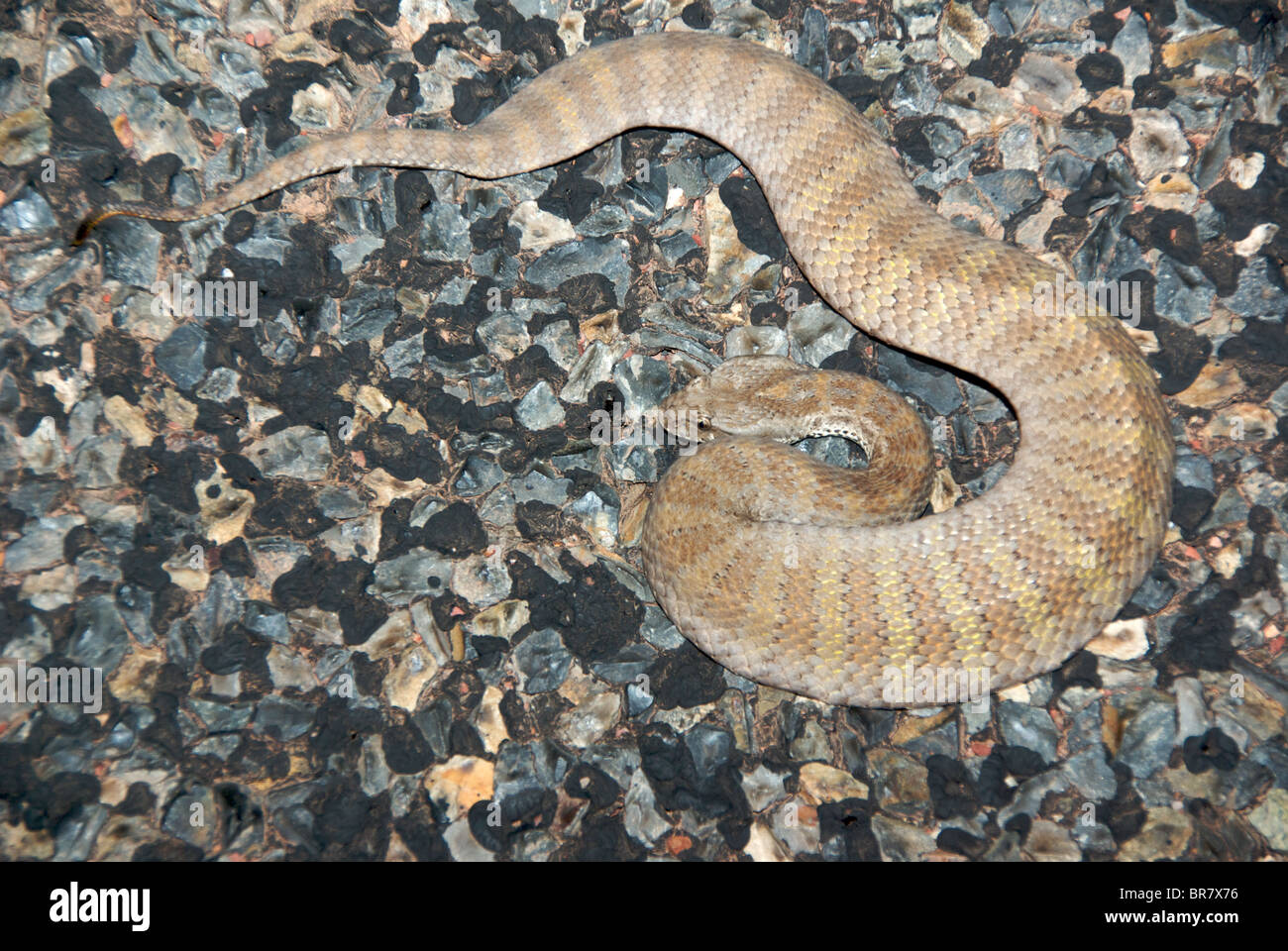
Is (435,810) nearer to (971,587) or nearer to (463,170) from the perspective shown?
(971,587)

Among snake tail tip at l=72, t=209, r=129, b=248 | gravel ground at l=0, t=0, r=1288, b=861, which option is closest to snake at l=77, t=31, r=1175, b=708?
snake tail tip at l=72, t=209, r=129, b=248

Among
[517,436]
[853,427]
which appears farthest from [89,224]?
[853,427]

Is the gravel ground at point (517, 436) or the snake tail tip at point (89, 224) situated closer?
the gravel ground at point (517, 436)

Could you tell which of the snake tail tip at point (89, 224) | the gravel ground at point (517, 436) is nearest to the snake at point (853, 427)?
the snake tail tip at point (89, 224)

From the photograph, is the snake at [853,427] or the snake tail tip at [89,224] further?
the snake tail tip at [89,224]

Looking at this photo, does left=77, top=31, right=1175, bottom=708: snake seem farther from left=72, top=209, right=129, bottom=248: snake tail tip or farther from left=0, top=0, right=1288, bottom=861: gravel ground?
left=0, top=0, right=1288, bottom=861: gravel ground

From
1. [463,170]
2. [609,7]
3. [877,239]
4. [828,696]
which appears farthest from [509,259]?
[828,696]

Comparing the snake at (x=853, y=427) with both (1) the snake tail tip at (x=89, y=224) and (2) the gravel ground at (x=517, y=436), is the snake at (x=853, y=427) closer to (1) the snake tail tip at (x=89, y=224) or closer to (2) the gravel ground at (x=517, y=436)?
(1) the snake tail tip at (x=89, y=224)
